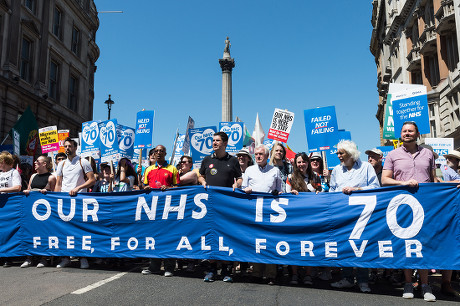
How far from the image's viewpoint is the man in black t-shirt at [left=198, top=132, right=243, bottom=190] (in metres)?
5.67

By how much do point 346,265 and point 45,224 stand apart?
15.3 ft

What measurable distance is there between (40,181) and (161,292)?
349cm

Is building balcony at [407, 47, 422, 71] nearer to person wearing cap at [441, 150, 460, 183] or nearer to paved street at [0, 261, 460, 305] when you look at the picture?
person wearing cap at [441, 150, 460, 183]

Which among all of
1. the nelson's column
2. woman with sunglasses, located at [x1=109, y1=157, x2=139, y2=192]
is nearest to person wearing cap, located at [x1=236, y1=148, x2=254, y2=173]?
woman with sunglasses, located at [x1=109, y1=157, x2=139, y2=192]

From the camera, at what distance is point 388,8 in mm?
34656

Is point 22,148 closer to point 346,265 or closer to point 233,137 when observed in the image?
point 233,137

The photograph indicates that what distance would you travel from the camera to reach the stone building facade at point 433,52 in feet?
68.2

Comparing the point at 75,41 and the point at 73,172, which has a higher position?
the point at 75,41

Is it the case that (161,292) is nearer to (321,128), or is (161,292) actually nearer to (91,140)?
(321,128)

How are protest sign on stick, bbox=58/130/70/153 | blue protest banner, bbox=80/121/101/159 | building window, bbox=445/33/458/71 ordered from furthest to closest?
1. building window, bbox=445/33/458/71
2. protest sign on stick, bbox=58/130/70/153
3. blue protest banner, bbox=80/121/101/159

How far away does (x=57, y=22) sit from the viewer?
82.0 ft

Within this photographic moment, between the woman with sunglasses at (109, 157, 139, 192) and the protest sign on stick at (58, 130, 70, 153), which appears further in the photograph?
the protest sign on stick at (58, 130, 70, 153)

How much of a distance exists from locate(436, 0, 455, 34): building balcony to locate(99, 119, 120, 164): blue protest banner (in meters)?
18.6

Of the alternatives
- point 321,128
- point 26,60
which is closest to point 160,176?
point 321,128
